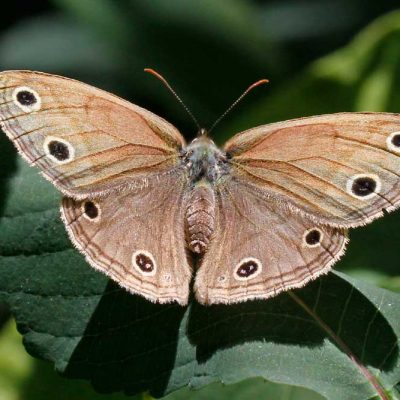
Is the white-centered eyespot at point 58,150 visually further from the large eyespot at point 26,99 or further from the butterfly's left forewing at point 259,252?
the butterfly's left forewing at point 259,252

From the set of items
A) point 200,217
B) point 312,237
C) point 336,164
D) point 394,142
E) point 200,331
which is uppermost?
point 394,142

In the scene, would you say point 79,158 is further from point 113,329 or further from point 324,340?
point 324,340

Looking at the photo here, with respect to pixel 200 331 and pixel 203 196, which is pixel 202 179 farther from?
pixel 200 331

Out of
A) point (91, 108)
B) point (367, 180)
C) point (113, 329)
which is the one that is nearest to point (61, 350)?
point (113, 329)

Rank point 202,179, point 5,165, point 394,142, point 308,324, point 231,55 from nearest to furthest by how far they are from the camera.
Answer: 1. point 394,142
2. point 308,324
3. point 5,165
4. point 202,179
5. point 231,55

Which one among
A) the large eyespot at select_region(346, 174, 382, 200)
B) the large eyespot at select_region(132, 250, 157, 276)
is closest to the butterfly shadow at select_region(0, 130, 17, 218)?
the large eyespot at select_region(132, 250, 157, 276)

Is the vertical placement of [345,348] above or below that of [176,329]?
above

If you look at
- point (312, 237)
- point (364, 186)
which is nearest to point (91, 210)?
point (312, 237)
